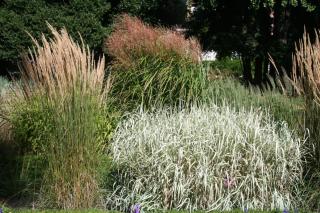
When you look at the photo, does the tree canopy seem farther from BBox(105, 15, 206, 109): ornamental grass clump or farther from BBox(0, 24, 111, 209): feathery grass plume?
BBox(0, 24, 111, 209): feathery grass plume

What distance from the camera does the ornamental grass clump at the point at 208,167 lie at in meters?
6.00

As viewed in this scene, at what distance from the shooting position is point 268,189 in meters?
6.16

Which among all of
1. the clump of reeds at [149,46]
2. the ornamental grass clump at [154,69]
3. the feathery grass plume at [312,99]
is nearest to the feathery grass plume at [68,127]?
the ornamental grass clump at [154,69]

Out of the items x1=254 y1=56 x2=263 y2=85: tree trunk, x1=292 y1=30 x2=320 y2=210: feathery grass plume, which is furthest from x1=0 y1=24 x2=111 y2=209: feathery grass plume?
x1=254 y1=56 x2=263 y2=85: tree trunk

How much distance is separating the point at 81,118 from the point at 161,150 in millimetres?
927

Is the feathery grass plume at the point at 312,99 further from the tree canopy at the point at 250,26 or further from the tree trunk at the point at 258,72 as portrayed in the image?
the tree trunk at the point at 258,72

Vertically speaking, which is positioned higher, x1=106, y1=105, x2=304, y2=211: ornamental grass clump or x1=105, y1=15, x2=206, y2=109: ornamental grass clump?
x1=105, y1=15, x2=206, y2=109: ornamental grass clump

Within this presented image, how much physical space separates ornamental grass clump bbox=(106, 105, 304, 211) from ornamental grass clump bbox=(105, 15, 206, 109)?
173 centimetres

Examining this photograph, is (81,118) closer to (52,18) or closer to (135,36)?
(135,36)

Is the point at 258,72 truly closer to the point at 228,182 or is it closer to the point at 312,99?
the point at 312,99

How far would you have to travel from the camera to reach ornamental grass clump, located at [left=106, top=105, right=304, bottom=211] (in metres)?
6.00

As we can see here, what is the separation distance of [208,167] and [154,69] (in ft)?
9.52

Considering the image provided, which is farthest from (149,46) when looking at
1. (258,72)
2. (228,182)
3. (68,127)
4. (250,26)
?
(258,72)

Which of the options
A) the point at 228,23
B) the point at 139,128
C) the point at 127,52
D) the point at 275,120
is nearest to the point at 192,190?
the point at 139,128
